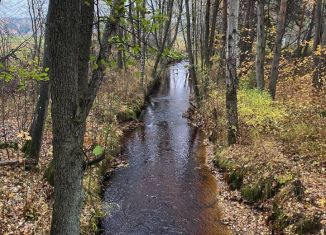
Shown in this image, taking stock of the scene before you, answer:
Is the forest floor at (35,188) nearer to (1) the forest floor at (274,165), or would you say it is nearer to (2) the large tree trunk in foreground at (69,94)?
(2) the large tree trunk in foreground at (69,94)

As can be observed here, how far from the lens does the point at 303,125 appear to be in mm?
10680

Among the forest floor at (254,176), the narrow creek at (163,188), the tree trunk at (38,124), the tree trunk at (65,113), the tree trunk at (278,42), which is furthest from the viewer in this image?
the tree trunk at (278,42)

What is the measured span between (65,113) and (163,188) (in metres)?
6.43

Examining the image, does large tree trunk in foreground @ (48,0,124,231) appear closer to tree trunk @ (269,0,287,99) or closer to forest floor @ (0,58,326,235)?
forest floor @ (0,58,326,235)

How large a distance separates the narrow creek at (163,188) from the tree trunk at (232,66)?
1.62m

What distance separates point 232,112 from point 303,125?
2.21 m

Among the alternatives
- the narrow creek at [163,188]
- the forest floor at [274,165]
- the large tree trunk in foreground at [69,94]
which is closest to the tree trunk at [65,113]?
the large tree trunk in foreground at [69,94]

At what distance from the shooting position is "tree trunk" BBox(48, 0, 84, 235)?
362cm

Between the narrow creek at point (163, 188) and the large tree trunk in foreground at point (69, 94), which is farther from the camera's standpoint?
the narrow creek at point (163, 188)

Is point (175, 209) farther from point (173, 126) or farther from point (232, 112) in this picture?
point (173, 126)

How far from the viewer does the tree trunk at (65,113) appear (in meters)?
3.62

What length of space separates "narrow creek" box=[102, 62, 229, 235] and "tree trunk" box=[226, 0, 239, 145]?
162cm

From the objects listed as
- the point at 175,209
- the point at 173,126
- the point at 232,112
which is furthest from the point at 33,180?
the point at 173,126

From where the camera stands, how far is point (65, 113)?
3.78 meters
